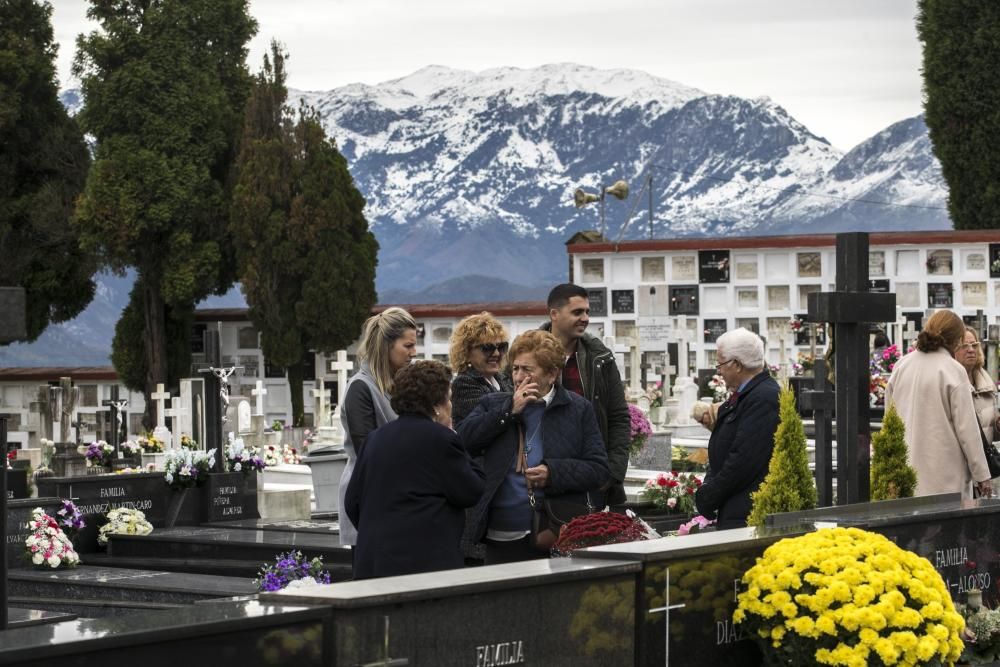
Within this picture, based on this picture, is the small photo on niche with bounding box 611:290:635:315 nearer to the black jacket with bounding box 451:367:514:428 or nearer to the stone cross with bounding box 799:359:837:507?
the stone cross with bounding box 799:359:837:507

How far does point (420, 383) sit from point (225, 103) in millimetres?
31160

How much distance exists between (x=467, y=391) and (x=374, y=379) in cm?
39

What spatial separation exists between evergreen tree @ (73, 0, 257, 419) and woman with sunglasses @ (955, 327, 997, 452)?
25895 millimetres

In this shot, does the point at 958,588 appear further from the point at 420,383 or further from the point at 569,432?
the point at 420,383

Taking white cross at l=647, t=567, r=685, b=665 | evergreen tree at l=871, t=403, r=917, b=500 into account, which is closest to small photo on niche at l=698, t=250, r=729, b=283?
evergreen tree at l=871, t=403, r=917, b=500

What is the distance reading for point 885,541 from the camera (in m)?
5.48

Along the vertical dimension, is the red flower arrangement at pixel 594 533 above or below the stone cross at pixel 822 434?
below

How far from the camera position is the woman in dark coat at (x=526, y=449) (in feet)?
19.8

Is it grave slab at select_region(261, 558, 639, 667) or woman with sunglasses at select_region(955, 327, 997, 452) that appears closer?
grave slab at select_region(261, 558, 639, 667)

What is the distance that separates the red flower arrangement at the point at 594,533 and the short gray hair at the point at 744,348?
0.95 m

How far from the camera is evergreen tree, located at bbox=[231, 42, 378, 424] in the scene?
32.0 metres

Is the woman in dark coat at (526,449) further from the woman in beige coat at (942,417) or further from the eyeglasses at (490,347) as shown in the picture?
the woman in beige coat at (942,417)

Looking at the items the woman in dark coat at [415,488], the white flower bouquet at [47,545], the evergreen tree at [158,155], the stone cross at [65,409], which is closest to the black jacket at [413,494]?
the woman in dark coat at [415,488]

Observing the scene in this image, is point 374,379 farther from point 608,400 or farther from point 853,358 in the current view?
point 853,358
